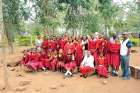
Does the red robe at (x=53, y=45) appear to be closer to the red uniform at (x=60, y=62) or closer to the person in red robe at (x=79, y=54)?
the red uniform at (x=60, y=62)

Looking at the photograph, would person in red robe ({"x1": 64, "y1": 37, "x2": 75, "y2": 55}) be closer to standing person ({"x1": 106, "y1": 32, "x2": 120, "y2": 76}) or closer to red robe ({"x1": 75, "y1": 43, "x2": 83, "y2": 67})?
red robe ({"x1": 75, "y1": 43, "x2": 83, "y2": 67})

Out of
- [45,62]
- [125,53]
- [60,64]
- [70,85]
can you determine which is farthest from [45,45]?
[125,53]

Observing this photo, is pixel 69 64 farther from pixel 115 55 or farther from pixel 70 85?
pixel 115 55

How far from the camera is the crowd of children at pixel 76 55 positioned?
1287cm

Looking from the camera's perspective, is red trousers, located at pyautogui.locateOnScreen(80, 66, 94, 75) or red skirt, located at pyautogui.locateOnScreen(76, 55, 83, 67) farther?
red skirt, located at pyautogui.locateOnScreen(76, 55, 83, 67)

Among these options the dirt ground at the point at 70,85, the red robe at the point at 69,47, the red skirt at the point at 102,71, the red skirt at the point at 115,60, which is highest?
the red robe at the point at 69,47

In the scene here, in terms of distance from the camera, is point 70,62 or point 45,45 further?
point 45,45

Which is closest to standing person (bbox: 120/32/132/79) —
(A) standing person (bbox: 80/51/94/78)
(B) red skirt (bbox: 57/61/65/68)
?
(A) standing person (bbox: 80/51/94/78)

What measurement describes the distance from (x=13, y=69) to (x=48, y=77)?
274cm

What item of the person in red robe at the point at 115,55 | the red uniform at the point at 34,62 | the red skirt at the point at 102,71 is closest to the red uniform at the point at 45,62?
the red uniform at the point at 34,62

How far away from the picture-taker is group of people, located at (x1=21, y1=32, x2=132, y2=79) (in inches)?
494

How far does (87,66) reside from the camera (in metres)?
12.8

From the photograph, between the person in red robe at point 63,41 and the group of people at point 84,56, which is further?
the person in red robe at point 63,41

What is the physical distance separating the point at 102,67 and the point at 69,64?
1.33 m
